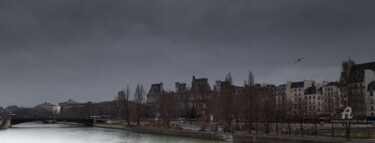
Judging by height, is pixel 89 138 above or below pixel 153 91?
below

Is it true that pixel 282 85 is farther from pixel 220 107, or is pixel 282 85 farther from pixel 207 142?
pixel 207 142

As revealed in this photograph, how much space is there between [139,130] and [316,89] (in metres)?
54.9

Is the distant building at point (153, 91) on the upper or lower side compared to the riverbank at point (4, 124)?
upper

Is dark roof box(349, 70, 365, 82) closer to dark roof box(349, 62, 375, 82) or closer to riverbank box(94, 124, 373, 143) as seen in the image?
dark roof box(349, 62, 375, 82)

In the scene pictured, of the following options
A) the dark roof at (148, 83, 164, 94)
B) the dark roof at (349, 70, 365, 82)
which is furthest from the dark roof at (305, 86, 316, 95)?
the dark roof at (148, 83, 164, 94)

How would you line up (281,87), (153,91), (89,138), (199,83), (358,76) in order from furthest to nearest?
(153,91) → (199,83) → (281,87) → (358,76) → (89,138)

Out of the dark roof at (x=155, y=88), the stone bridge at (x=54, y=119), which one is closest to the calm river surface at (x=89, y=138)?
the stone bridge at (x=54, y=119)

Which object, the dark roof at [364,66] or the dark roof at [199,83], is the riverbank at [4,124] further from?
the dark roof at [364,66]

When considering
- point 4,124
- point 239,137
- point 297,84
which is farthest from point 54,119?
point 239,137

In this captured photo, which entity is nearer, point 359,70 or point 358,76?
point 358,76

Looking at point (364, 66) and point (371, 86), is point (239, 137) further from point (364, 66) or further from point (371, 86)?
point (364, 66)

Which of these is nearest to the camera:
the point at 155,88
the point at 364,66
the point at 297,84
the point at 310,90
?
the point at 364,66

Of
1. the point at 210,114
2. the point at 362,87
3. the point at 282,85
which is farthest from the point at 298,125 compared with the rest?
the point at 282,85

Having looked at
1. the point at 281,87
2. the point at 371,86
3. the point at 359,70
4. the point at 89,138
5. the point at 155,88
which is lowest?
the point at 89,138
